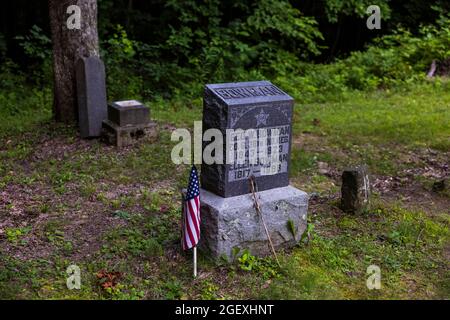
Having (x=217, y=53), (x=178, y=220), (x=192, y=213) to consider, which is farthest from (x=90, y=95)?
(x=217, y=53)

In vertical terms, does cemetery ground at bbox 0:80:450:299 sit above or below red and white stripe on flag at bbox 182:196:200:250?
below

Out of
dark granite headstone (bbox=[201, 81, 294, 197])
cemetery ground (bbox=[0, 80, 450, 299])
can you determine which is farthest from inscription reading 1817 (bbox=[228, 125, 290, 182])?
cemetery ground (bbox=[0, 80, 450, 299])

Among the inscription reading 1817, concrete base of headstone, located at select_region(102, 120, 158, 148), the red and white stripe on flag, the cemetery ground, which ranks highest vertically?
the inscription reading 1817

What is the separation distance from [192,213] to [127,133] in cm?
424

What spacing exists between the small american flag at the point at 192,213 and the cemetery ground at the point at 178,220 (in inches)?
13.0

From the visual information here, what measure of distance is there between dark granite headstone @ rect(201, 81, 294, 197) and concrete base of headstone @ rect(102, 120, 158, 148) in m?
3.70

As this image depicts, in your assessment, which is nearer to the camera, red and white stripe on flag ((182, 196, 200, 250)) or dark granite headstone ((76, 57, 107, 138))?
red and white stripe on flag ((182, 196, 200, 250))

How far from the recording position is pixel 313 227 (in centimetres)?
689

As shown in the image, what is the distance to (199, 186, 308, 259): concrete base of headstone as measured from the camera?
19.6 ft

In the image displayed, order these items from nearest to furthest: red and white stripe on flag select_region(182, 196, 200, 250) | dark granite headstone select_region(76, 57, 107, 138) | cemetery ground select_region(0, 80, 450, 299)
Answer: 1. cemetery ground select_region(0, 80, 450, 299)
2. red and white stripe on flag select_region(182, 196, 200, 250)
3. dark granite headstone select_region(76, 57, 107, 138)

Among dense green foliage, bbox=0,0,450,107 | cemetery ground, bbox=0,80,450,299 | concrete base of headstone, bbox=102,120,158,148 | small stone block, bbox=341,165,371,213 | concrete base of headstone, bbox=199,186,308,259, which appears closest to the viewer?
cemetery ground, bbox=0,80,450,299

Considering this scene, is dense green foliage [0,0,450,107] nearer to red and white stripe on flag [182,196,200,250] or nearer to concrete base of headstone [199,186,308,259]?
concrete base of headstone [199,186,308,259]

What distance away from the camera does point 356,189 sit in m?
7.34

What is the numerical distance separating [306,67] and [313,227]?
10.2 m
